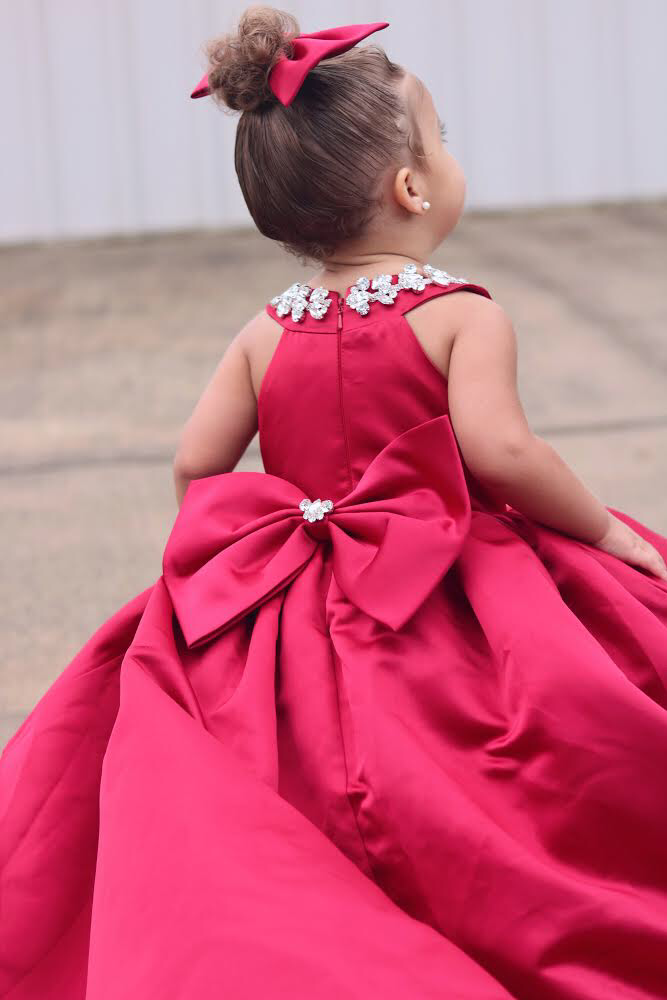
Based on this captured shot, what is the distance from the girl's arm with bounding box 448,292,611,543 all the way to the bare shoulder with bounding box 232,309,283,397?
0.68 ft

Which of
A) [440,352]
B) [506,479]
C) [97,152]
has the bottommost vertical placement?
[97,152]

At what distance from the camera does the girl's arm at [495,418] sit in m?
1.23

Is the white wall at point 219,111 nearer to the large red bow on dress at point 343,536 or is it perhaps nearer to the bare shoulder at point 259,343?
the bare shoulder at point 259,343

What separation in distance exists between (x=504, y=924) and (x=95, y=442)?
7.25ft

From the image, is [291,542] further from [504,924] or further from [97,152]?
[97,152]

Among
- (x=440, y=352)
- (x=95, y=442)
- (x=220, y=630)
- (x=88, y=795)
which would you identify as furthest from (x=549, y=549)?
(x=95, y=442)

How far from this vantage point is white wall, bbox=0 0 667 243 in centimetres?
458

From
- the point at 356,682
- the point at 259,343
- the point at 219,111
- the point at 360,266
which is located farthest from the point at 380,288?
the point at 219,111

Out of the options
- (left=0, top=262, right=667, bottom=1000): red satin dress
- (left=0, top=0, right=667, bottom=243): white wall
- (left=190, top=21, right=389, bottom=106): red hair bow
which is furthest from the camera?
(left=0, top=0, right=667, bottom=243): white wall

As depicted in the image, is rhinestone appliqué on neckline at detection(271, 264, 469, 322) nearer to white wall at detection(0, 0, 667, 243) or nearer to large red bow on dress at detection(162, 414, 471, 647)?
large red bow on dress at detection(162, 414, 471, 647)

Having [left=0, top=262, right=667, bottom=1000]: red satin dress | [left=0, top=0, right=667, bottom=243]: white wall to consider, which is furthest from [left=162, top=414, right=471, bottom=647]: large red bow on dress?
[left=0, top=0, right=667, bottom=243]: white wall

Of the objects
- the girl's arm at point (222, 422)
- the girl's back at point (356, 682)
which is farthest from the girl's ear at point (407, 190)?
the girl's arm at point (222, 422)

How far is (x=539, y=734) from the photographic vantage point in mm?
1110

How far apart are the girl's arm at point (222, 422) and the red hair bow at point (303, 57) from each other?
27 centimetres
